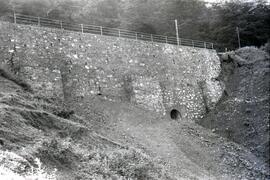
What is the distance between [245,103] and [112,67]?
25.5 ft

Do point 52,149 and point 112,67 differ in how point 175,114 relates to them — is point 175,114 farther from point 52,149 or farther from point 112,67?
point 52,149

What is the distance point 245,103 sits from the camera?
2388 centimetres

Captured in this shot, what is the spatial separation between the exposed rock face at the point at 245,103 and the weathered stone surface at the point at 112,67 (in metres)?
1.01

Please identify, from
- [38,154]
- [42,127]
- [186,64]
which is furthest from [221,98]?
[38,154]

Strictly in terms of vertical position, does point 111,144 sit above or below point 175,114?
above

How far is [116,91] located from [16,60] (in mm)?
5388

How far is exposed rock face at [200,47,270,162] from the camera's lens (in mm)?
21812

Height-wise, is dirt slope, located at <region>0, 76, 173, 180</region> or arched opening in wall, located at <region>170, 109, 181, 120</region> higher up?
dirt slope, located at <region>0, 76, 173, 180</region>

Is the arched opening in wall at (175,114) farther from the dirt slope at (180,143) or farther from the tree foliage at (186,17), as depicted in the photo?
the tree foliage at (186,17)

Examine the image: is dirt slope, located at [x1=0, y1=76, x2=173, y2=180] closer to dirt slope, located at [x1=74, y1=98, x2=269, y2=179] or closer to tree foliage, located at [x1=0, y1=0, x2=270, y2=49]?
dirt slope, located at [x1=74, y1=98, x2=269, y2=179]

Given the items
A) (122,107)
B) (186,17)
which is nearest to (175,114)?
(122,107)

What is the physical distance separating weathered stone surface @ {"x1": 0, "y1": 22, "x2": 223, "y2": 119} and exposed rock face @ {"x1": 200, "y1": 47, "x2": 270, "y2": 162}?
1.01m

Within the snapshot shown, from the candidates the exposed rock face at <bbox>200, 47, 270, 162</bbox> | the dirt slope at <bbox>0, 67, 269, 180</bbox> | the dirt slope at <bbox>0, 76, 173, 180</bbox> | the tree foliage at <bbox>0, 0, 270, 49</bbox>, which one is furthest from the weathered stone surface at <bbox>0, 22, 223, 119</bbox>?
the tree foliage at <bbox>0, 0, 270, 49</bbox>

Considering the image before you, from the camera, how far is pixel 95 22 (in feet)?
109
